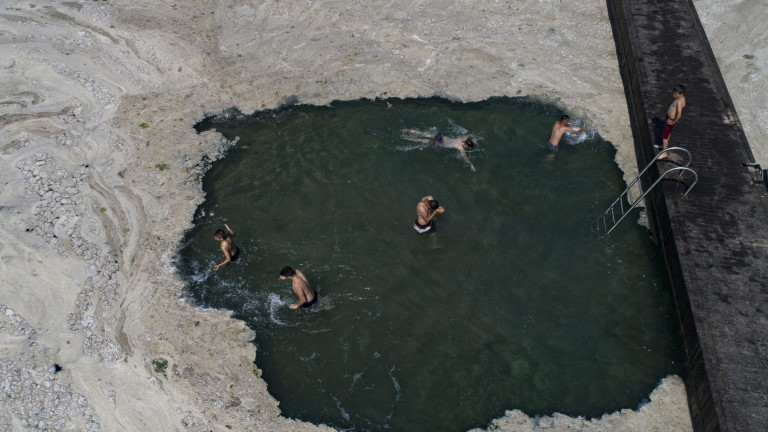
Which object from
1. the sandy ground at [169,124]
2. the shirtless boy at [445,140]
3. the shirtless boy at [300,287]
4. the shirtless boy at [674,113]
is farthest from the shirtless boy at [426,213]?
the shirtless boy at [674,113]

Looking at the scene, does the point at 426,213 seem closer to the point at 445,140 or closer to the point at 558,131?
the point at 445,140

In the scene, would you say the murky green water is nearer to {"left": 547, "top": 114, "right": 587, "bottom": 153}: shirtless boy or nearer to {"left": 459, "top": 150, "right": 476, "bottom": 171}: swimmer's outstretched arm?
{"left": 459, "top": 150, "right": 476, "bottom": 171}: swimmer's outstretched arm

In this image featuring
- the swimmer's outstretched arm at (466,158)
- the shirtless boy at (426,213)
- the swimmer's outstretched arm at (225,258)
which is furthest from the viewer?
the swimmer's outstretched arm at (466,158)

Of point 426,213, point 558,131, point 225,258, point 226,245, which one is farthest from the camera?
point 558,131

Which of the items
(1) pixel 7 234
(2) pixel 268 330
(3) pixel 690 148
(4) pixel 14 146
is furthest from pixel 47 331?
(3) pixel 690 148

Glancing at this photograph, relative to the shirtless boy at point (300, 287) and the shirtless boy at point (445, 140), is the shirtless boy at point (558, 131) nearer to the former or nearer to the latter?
the shirtless boy at point (445, 140)

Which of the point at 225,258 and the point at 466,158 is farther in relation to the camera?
the point at 466,158

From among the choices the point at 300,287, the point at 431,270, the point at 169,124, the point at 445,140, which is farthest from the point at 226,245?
the point at 445,140
